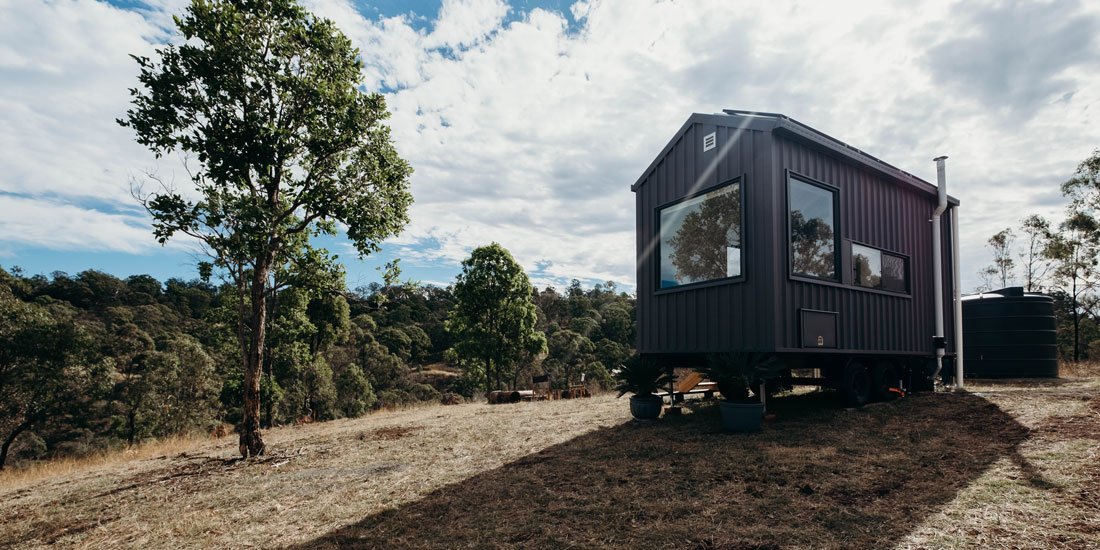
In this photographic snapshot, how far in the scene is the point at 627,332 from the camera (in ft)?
158

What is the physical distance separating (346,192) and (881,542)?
8.80 meters

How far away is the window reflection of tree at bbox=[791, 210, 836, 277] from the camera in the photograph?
8102mm

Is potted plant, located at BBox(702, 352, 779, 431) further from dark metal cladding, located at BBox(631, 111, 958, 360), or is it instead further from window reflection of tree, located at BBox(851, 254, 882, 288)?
window reflection of tree, located at BBox(851, 254, 882, 288)

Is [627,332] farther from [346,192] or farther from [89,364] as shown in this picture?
[346,192]

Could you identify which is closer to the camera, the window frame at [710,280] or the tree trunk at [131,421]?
the window frame at [710,280]

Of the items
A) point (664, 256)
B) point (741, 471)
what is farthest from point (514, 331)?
point (741, 471)

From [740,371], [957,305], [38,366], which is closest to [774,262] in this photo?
[740,371]

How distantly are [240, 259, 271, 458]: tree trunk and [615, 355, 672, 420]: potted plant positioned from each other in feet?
19.9

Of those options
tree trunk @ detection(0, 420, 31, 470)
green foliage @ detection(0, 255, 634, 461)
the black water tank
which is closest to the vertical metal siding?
the black water tank

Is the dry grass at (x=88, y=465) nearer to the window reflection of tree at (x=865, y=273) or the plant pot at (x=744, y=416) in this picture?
the plant pot at (x=744, y=416)

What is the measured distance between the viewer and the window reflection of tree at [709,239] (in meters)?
8.34

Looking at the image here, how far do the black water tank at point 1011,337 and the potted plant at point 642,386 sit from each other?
970 centimetres

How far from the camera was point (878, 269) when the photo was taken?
9.49 meters

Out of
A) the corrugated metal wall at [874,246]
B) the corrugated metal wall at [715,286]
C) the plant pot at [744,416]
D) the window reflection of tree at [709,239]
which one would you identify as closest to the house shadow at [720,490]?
the plant pot at [744,416]
